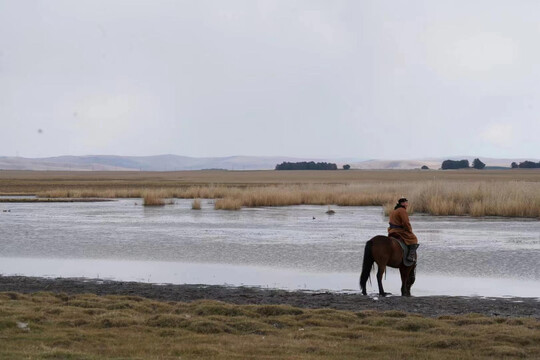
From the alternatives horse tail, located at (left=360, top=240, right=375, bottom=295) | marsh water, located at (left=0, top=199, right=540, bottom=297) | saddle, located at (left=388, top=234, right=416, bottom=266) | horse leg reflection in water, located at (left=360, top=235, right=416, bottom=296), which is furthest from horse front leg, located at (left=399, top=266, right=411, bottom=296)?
horse tail, located at (left=360, top=240, right=375, bottom=295)

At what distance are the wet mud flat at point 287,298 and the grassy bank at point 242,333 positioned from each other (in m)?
1.05

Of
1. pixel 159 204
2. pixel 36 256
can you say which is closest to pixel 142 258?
pixel 36 256

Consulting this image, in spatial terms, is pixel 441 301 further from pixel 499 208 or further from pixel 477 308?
pixel 499 208

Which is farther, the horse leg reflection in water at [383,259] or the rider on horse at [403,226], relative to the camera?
the rider on horse at [403,226]

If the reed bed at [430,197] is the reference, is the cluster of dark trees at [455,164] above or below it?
above

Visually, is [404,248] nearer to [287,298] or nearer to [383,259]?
[383,259]

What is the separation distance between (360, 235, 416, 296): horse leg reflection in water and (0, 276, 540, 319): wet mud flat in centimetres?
36

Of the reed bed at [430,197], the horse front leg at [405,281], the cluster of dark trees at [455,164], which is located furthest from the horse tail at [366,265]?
the cluster of dark trees at [455,164]

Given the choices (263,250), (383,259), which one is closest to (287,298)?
(383,259)

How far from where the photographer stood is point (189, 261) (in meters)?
19.0

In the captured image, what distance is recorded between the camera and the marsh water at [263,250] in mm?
15758

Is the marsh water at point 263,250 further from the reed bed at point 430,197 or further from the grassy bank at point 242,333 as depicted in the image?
the grassy bank at point 242,333

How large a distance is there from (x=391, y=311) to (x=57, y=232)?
58.6 ft

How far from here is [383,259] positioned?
13.4 meters
